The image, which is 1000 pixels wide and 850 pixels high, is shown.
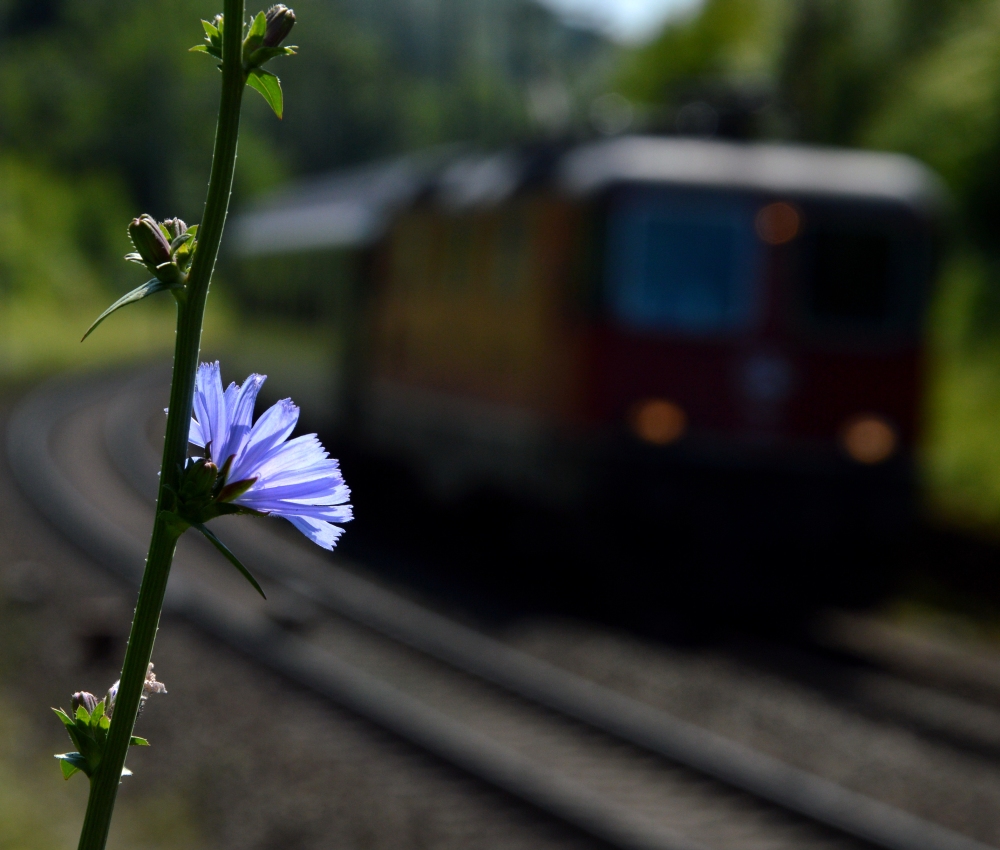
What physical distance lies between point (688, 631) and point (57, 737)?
4.89m

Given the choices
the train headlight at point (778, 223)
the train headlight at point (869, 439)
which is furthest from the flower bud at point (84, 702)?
the train headlight at point (869, 439)

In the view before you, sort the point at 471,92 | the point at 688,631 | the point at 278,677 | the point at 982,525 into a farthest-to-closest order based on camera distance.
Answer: the point at 471,92 < the point at 982,525 < the point at 688,631 < the point at 278,677

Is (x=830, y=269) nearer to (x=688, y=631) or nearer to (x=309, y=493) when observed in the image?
(x=688, y=631)

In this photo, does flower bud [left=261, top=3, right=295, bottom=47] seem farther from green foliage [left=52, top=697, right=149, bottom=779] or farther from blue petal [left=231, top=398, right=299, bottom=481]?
green foliage [left=52, top=697, right=149, bottom=779]

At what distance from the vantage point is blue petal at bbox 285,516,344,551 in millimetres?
552

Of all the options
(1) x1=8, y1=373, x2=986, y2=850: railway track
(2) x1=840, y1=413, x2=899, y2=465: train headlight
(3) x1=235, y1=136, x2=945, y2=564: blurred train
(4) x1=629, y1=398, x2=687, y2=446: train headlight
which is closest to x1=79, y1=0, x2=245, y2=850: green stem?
(1) x1=8, y1=373, x2=986, y2=850: railway track

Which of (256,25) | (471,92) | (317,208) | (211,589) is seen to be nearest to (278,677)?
(211,589)

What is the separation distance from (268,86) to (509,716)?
312 inches

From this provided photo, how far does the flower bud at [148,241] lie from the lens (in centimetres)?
56

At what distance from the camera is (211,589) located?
11477 millimetres

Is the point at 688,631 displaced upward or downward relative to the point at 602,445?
downward

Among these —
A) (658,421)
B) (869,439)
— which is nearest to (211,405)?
(658,421)

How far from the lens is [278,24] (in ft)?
2.07

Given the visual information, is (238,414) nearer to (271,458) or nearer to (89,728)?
(271,458)
